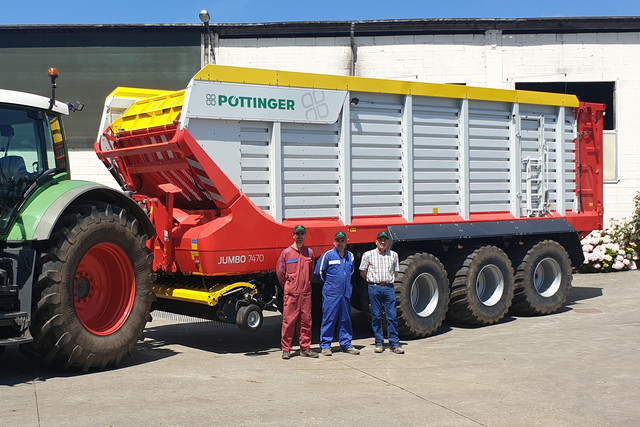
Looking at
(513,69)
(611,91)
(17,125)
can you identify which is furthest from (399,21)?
(17,125)

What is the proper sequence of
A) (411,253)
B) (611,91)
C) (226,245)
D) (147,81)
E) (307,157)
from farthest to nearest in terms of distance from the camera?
1. (611,91)
2. (147,81)
3. (411,253)
4. (307,157)
5. (226,245)

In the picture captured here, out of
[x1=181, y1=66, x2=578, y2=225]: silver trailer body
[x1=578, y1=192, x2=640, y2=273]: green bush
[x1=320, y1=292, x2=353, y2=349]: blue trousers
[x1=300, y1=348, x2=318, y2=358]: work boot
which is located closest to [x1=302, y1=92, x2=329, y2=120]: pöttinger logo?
[x1=181, y1=66, x2=578, y2=225]: silver trailer body

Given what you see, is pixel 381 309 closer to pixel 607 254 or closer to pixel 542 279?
pixel 542 279

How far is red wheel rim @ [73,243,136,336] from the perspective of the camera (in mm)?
7938

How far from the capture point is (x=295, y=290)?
350 inches

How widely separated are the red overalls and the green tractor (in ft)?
5.13

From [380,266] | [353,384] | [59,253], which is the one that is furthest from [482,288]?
[59,253]

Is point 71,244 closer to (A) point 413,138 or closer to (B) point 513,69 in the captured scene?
(A) point 413,138

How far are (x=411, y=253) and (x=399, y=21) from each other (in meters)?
9.56

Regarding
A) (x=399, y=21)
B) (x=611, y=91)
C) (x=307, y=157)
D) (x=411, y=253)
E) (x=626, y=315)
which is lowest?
(x=626, y=315)

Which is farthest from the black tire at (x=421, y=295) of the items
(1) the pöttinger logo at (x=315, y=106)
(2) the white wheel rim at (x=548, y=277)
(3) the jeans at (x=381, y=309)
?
(2) the white wheel rim at (x=548, y=277)

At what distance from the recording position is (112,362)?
7855 mm

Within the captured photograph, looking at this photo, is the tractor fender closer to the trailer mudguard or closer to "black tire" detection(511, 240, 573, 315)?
the trailer mudguard

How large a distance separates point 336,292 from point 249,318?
109 cm
